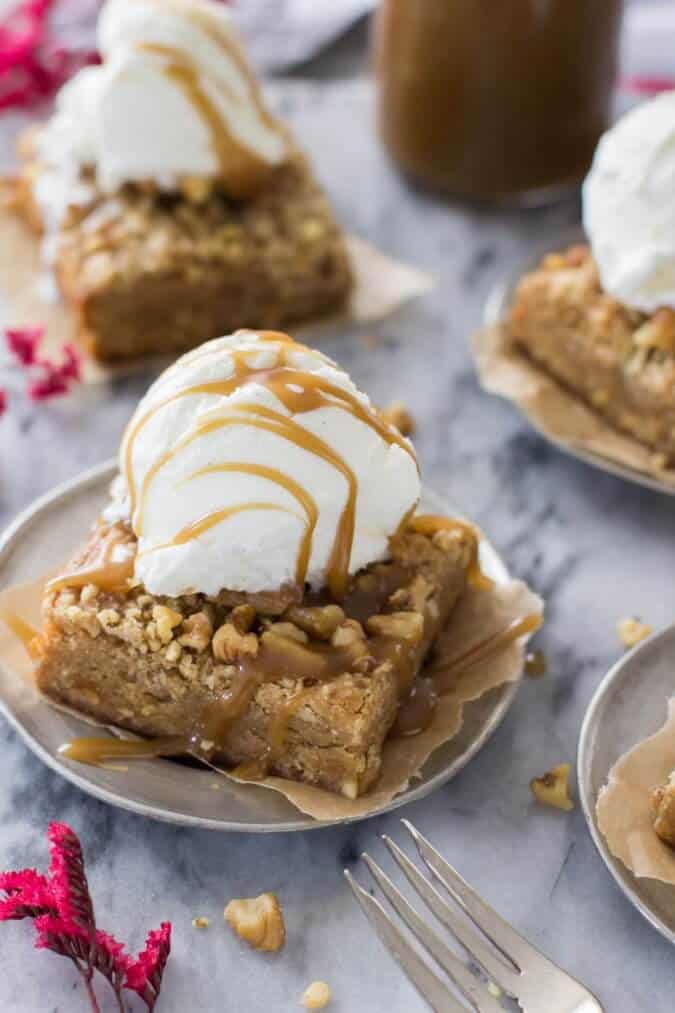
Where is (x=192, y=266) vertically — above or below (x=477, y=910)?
above

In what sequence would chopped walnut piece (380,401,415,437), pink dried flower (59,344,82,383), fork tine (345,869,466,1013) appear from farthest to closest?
pink dried flower (59,344,82,383) → chopped walnut piece (380,401,415,437) → fork tine (345,869,466,1013)

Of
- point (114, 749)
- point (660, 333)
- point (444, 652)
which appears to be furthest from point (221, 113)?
point (114, 749)

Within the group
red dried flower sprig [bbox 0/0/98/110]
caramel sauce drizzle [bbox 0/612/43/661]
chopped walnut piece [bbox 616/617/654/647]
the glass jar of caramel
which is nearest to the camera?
caramel sauce drizzle [bbox 0/612/43/661]

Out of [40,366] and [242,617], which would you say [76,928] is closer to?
[242,617]

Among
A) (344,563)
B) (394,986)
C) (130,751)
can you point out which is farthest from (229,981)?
(344,563)

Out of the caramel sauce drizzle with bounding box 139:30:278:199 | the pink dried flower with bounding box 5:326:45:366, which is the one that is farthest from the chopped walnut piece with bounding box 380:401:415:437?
the pink dried flower with bounding box 5:326:45:366

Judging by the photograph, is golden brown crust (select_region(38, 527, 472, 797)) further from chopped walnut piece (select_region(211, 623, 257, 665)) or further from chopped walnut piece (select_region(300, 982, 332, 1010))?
chopped walnut piece (select_region(300, 982, 332, 1010))

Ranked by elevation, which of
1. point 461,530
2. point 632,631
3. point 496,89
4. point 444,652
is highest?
point 496,89
